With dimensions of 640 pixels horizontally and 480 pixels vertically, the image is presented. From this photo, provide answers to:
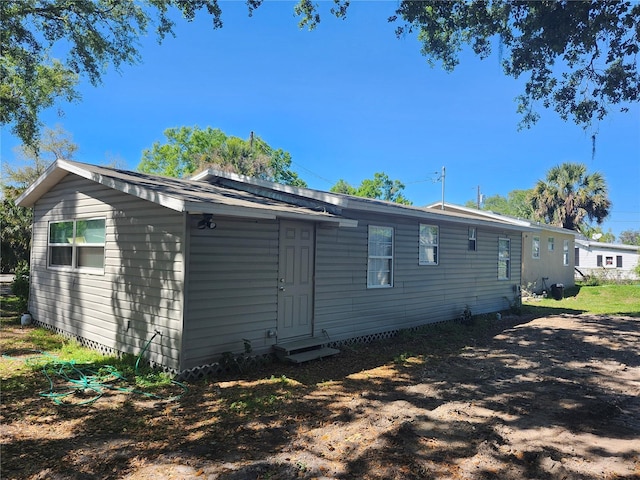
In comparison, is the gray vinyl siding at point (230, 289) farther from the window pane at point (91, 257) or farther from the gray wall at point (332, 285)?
the window pane at point (91, 257)

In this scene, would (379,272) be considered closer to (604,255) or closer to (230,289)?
(230,289)

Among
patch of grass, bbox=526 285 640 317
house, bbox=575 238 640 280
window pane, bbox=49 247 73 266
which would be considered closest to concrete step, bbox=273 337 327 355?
window pane, bbox=49 247 73 266

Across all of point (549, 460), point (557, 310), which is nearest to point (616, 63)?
point (549, 460)

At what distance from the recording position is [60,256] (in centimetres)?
857

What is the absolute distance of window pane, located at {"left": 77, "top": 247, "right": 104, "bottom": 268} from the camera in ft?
24.0

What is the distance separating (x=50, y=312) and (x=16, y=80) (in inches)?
283

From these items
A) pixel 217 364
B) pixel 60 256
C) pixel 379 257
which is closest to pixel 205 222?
pixel 217 364

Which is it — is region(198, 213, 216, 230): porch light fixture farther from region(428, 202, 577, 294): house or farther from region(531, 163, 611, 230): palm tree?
region(531, 163, 611, 230): palm tree

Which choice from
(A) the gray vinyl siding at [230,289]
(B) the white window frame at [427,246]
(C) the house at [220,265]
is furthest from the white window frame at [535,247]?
(A) the gray vinyl siding at [230,289]

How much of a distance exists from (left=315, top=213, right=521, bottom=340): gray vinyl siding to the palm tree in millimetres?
15608

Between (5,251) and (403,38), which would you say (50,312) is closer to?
(403,38)

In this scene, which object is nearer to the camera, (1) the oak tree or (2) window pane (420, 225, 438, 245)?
(2) window pane (420, 225, 438, 245)

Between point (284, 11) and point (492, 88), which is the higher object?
point (284, 11)

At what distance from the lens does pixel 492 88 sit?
1084cm
